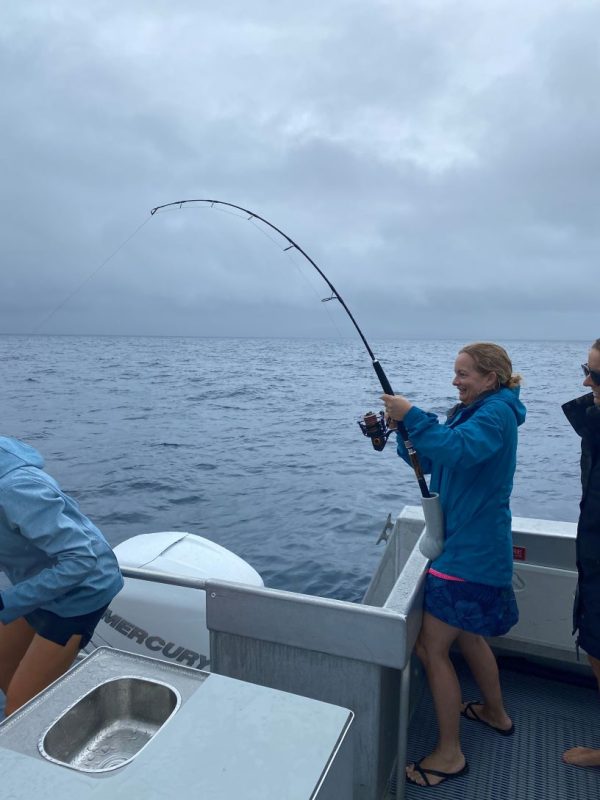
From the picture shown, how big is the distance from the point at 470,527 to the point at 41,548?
4.97 feet

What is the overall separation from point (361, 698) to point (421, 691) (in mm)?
953

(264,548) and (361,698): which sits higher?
(361,698)

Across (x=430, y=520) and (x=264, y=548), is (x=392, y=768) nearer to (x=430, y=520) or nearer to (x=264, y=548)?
(x=430, y=520)

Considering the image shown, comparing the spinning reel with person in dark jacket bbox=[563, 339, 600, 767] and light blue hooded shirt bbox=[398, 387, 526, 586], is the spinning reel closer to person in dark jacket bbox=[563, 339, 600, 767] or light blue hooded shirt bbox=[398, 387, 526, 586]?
light blue hooded shirt bbox=[398, 387, 526, 586]

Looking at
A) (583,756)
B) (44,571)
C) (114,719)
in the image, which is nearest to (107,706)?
(114,719)

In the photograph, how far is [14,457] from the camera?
2.23 m

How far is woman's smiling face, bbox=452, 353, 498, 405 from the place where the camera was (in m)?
2.29

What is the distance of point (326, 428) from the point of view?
17.7 m

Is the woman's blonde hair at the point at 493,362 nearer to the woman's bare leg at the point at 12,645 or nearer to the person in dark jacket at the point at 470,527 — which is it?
the person in dark jacket at the point at 470,527

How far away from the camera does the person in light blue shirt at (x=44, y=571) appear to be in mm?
2152

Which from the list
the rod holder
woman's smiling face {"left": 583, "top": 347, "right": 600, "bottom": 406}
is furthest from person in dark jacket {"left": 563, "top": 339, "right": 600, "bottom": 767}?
the rod holder

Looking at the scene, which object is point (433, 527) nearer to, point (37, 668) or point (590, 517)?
point (590, 517)

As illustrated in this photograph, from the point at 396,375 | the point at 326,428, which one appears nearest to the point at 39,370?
the point at 396,375

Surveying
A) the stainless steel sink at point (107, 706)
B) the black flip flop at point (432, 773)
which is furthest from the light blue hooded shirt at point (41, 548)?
the black flip flop at point (432, 773)
